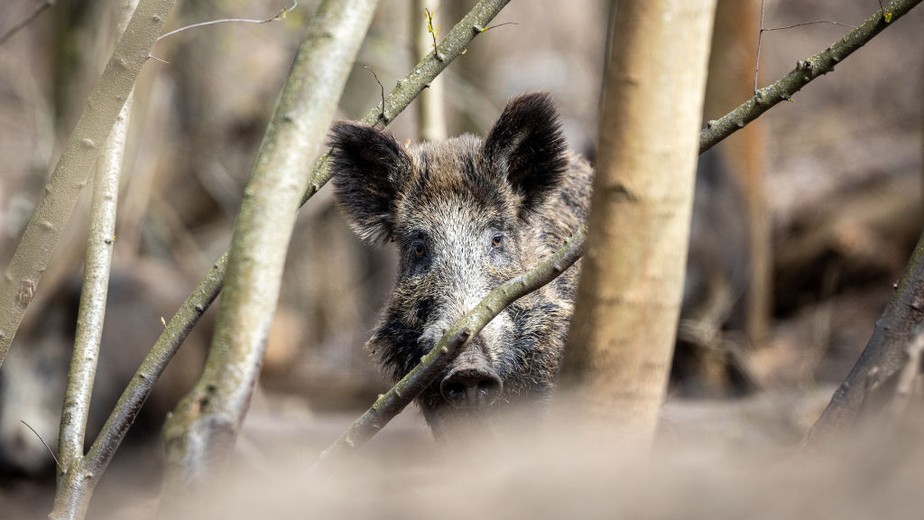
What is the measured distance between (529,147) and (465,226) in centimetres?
62

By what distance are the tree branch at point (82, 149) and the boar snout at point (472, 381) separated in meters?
1.81

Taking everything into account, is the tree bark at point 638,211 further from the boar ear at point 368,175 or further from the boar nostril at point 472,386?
the boar ear at point 368,175

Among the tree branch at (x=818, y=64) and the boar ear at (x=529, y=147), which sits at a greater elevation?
the boar ear at (x=529, y=147)

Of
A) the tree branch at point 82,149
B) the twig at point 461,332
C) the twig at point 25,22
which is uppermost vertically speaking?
the twig at point 25,22

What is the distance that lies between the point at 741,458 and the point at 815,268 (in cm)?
939

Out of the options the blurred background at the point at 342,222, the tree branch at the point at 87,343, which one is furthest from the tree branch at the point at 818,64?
the blurred background at the point at 342,222

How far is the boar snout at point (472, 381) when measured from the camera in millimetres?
4289

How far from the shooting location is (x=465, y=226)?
5266 millimetres

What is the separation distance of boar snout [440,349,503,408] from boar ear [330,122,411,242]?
142 centimetres

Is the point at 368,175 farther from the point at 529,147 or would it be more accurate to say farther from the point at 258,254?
the point at 258,254

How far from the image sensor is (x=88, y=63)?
10781 millimetres

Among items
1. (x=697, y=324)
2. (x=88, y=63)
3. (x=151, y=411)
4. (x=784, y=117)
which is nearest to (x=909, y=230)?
(x=697, y=324)

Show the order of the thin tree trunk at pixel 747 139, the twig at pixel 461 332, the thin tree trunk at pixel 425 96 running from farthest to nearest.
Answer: the thin tree trunk at pixel 747 139 → the thin tree trunk at pixel 425 96 → the twig at pixel 461 332

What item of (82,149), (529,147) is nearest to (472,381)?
(529,147)
